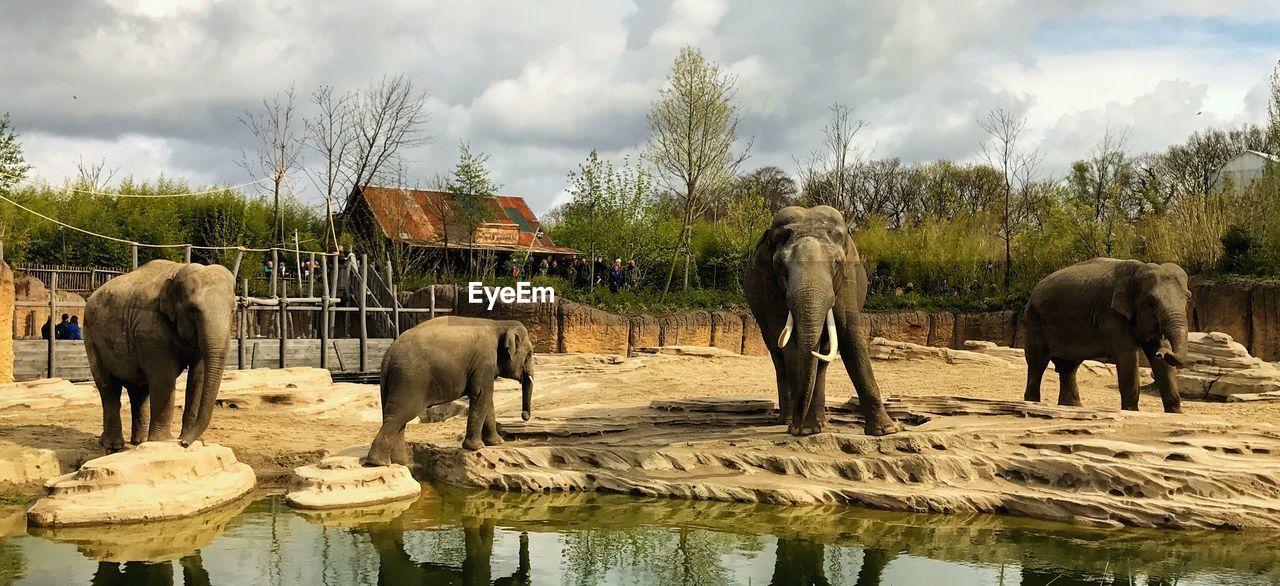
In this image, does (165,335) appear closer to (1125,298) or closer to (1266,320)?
(1125,298)

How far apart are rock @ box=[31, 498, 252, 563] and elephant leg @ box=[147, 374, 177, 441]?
1527 millimetres

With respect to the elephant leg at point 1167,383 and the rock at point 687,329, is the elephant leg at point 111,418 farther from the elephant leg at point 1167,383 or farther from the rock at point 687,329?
the rock at point 687,329

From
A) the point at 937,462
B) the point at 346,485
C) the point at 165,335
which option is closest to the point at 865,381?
the point at 937,462

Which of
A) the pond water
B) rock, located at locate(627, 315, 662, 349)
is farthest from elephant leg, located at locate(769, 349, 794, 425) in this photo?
rock, located at locate(627, 315, 662, 349)

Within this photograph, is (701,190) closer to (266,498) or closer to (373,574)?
(266,498)

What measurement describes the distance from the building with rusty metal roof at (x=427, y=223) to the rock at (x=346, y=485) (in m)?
18.6

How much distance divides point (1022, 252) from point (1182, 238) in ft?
16.2

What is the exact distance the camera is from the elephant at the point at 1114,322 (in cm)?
1030

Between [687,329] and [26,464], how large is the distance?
15279mm

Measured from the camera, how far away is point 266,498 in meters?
8.41

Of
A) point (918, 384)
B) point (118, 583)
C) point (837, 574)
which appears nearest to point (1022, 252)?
point (918, 384)

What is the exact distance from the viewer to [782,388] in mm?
9711

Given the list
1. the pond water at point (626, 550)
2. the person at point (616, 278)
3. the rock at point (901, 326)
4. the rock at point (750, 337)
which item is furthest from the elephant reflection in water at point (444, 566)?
the person at point (616, 278)

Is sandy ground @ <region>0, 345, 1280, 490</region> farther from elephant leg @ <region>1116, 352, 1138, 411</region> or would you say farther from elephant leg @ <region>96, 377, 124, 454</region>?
elephant leg @ <region>1116, 352, 1138, 411</region>
